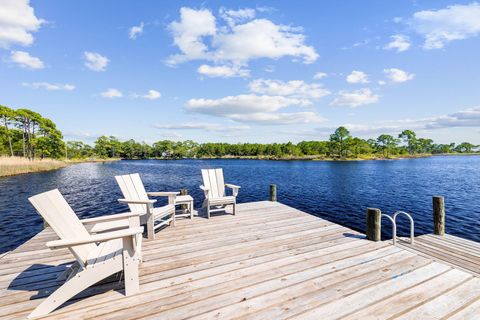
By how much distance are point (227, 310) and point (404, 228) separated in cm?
1044

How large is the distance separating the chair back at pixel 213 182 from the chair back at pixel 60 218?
3.43 meters

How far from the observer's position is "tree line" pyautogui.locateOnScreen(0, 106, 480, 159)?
3859 cm

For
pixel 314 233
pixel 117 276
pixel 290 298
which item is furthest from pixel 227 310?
pixel 314 233

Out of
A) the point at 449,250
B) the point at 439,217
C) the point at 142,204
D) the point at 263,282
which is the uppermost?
the point at 142,204

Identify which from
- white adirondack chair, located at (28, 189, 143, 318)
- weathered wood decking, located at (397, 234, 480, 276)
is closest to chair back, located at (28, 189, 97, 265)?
white adirondack chair, located at (28, 189, 143, 318)

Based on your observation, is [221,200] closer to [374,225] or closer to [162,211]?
[162,211]

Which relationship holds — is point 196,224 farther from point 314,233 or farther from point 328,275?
point 328,275

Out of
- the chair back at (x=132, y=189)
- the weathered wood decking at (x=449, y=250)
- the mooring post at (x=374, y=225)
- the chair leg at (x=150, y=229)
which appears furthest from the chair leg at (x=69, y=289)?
the weathered wood decking at (x=449, y=250)

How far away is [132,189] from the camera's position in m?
4.62

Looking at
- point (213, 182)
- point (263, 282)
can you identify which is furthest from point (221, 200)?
point (263, 282)

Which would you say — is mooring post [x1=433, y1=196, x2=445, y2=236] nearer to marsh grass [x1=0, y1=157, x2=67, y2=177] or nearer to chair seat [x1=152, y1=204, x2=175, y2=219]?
chair seat [x1=152, y1=204, x2=175, y2=219]

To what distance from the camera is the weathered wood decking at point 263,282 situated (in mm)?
2215

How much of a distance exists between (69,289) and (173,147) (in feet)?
348

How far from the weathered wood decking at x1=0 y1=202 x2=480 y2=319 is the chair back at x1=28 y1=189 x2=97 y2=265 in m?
0.54
